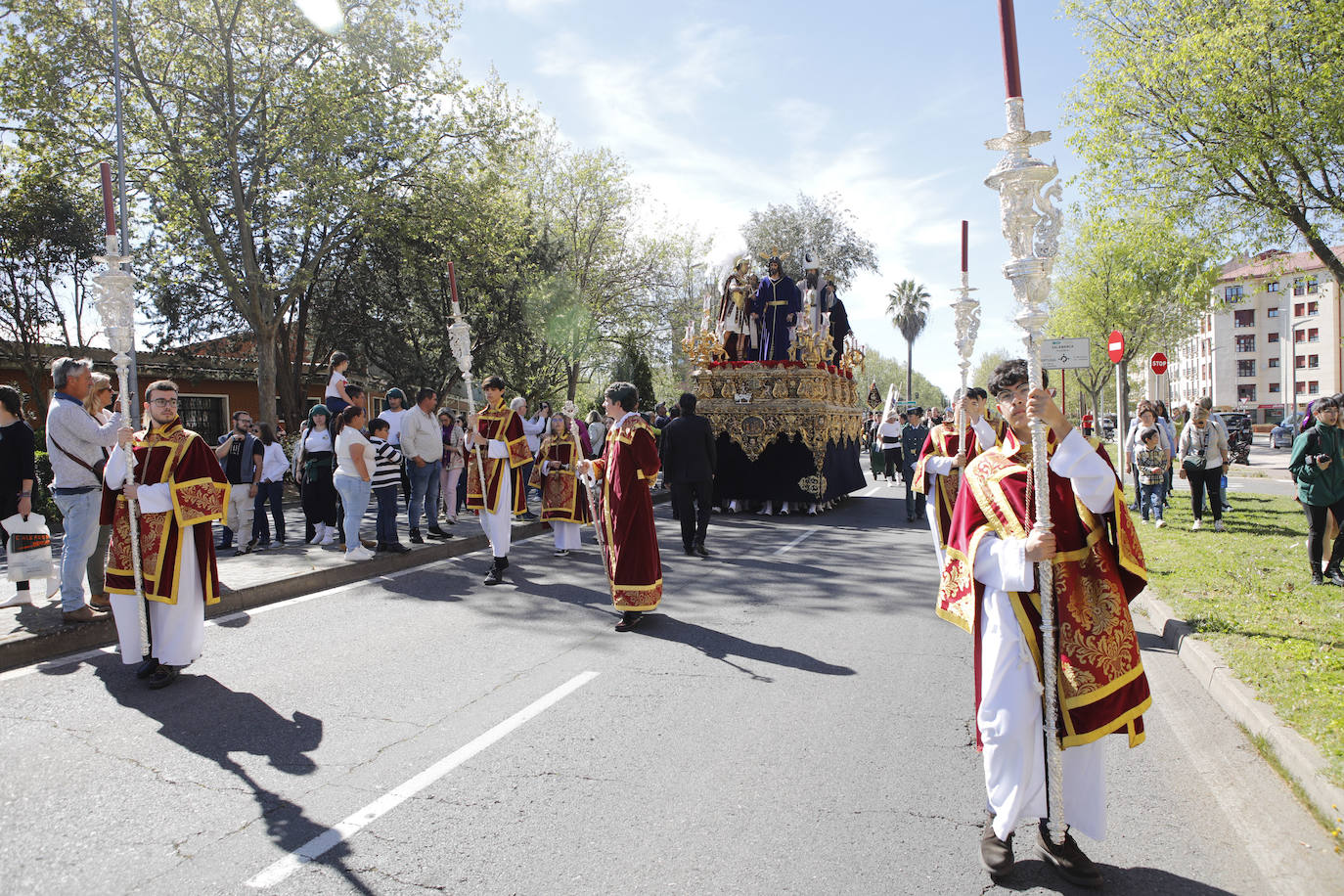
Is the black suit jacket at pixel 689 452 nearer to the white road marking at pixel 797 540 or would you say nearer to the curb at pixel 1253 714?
the white road marking at pixel 797 540

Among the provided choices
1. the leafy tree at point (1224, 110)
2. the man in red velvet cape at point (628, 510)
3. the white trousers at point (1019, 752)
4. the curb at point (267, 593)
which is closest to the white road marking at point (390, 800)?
the man in red velvet cape at point (628, 510)

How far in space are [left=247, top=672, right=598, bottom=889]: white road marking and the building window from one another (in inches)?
944

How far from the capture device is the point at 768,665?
5.68 m

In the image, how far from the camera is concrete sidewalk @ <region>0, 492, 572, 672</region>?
19.5ft

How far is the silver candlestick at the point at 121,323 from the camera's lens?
17.3ft

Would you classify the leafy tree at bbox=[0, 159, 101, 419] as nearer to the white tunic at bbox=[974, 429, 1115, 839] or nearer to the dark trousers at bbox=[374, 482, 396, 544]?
the dark trousers at bbox=[374, 482, 396, 544]

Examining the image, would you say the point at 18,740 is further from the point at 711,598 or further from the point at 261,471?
the point at 261,471

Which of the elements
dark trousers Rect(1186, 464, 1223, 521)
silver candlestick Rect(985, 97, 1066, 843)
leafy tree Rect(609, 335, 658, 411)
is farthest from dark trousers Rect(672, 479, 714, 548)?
leafy tree Rect(609, 335, 658, 411)

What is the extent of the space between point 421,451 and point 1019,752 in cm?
897

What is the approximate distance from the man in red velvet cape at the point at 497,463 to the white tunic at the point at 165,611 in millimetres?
3338

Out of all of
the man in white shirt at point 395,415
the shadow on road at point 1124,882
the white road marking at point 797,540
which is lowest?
the shadow on road at point 1124,882

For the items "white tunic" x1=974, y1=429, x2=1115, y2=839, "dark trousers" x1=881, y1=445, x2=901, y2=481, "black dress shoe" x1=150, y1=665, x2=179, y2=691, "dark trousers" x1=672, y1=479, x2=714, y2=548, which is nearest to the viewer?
"white tunic" x1=974, y1=429, x2=1115, y2=839

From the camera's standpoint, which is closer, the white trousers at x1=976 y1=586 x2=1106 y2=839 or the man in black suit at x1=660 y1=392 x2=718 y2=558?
the white trousers at x1=976 y1=586 x2=1106 y2=839

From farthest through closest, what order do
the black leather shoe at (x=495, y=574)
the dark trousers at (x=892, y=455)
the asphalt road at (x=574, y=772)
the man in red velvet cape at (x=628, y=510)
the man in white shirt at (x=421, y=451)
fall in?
the dark trousers at (x=892, y=455) < the man in white shirt at (x=421, y=451) < the black leather shoe at (x=495, y=574) < the man in red velvet cape at (x=628, y=510) < the asphalt road at (x=574, y=772)
